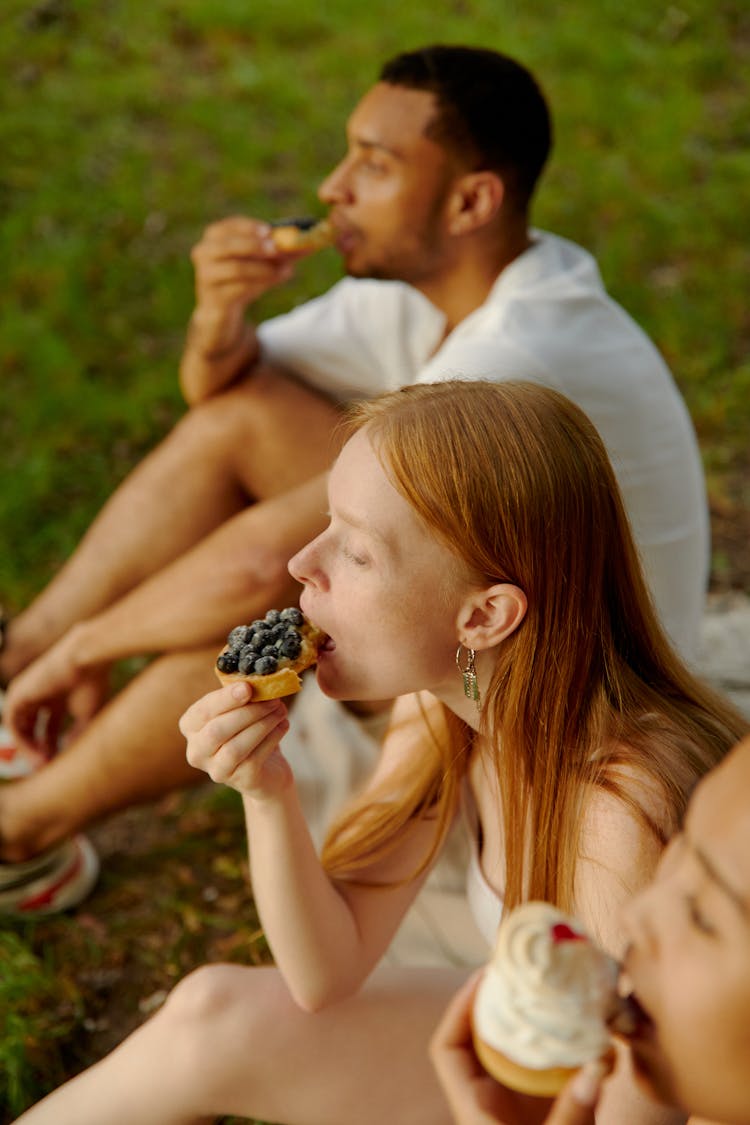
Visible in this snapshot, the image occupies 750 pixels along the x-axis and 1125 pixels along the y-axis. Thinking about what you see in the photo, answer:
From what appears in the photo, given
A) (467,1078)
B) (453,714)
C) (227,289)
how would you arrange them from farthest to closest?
(227,289)
(453,714)
(467,1078)

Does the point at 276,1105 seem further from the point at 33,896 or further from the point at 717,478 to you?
the point at 717,478

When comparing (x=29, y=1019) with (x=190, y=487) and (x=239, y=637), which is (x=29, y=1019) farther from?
(x=190, y=487)

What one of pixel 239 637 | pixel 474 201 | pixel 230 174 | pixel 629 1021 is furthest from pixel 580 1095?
pixel 230 174

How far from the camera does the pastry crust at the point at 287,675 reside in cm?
196

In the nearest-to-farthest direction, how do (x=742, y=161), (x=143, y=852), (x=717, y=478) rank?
1. (x=143, y=852)
2. (x=717, y=478)
3. (x=742, y=161)

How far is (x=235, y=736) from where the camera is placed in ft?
6.40

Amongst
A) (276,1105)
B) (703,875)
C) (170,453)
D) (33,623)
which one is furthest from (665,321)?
(703,875)

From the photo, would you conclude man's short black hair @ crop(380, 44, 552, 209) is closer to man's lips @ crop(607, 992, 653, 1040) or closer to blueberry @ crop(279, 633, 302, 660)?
blueberry @ crop(279, 633, 302, 660)

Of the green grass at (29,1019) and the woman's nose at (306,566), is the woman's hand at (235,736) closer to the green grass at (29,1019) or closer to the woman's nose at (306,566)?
the woman's nose at (306,566)

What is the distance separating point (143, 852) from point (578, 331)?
5.93 ft

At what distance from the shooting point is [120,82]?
583cm

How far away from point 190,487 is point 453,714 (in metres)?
1.38

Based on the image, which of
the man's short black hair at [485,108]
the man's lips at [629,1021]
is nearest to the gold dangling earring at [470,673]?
the man's lips at [629,1021]

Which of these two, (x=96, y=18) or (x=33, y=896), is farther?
(x=96, y=18)
